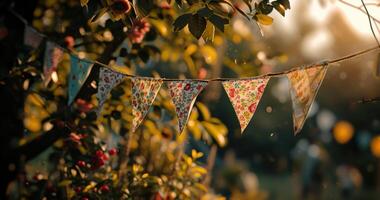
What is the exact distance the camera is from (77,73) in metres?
3.47

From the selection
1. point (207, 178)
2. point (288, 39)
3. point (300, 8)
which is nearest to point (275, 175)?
point (288, 39)

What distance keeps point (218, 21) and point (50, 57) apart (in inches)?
51.4

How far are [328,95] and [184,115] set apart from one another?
24.6 m

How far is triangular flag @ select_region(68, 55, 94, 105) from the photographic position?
346cm

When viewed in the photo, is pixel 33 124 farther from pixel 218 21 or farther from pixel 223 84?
pixel 218 21

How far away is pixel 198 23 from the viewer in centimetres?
280

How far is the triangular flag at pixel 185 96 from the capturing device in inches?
122

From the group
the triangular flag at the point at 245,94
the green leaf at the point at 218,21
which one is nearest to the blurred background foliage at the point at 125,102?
the green leaf at the point at 218,21

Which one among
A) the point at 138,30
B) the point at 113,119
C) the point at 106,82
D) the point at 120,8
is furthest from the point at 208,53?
the point at 120,8

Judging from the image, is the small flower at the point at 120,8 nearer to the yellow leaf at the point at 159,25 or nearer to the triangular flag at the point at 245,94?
the triangular flag at the point at 245,94

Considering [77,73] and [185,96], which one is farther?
[77,73]

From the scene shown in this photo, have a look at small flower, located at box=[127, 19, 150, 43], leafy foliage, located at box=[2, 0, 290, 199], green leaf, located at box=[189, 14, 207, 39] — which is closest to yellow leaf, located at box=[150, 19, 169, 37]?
leafy foliage, located at box=[2, 0, 290, 199]

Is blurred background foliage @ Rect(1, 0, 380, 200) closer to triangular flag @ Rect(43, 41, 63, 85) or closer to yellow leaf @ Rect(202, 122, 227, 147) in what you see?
yellow leaf @ Rect(202, 122, 227, 147)

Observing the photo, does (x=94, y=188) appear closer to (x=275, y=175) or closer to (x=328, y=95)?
(x=328, y=95)
